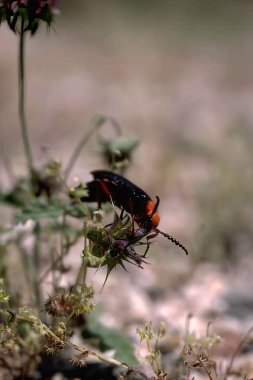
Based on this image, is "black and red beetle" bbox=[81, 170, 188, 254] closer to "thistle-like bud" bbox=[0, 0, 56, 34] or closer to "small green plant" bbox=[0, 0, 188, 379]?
"small green plant" bbox=[0, 0, 188, 379]

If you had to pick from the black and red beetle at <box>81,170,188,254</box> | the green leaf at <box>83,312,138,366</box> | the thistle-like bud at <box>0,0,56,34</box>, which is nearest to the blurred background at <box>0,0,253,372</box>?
the thistle-like bud at <box>0,0,56,34</box>

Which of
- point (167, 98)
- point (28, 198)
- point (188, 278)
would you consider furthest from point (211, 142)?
point (28, 198)

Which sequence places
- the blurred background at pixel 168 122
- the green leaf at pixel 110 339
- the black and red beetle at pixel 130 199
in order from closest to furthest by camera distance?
the black and red beetle at pixel 130 199 < the green leaf at pixel 110 339 < the blurred background at pixel 168 122

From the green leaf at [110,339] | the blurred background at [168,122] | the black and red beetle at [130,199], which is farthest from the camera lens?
the blurred background at [168,122]

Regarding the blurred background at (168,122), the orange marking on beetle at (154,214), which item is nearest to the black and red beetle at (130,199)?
the orange marking on beetle at (154,214)

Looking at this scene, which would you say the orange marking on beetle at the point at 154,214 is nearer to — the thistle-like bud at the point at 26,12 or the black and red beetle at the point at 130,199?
the black and red beetle at the point at 130,199
